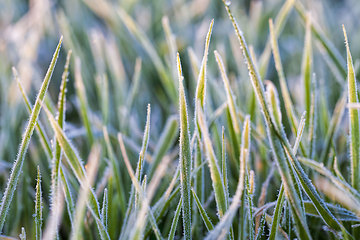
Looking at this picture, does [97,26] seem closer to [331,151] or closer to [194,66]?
[194,66]

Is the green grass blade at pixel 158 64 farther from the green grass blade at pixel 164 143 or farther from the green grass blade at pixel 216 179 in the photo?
the green grass blade at pixel 216 179

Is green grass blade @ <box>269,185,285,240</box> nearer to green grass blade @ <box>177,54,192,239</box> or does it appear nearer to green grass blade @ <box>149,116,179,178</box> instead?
green grass blade @ <box>177,54,192,239</box>

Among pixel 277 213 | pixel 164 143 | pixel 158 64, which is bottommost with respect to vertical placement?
pixel 277 213

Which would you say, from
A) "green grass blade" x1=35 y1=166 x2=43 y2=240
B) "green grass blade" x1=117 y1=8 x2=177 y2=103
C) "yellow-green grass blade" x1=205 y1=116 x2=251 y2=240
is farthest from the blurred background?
"yellow-green grass blade" x1=205 y1=116 x2=251 y2=240

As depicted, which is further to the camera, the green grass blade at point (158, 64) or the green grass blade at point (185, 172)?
the green grass blade at point (158, 64)

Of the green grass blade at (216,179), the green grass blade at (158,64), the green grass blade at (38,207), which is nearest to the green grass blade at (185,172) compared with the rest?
the green grass blade at (216,179)

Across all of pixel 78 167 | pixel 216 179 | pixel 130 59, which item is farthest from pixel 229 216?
pixel 130 59

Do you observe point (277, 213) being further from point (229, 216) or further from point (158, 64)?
point (158, 64)

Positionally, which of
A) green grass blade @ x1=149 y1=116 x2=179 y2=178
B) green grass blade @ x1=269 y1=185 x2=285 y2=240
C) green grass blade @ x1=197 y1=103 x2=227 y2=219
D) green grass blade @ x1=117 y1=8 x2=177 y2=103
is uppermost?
green grass blade @ x1=117 y1=8 x2=177 y2=103

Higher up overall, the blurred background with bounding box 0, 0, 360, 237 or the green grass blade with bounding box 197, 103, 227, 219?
the blurred background with bounding box 0, 0, 360, 237
